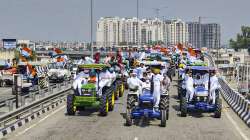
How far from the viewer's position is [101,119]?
2255 cm

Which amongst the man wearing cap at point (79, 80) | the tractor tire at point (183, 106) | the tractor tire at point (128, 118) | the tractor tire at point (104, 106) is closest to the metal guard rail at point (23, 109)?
the man wearing cap at point (79, 80)

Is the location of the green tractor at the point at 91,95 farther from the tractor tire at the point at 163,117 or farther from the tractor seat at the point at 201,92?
the tractor seat at the point at 201,92

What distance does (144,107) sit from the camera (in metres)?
20.6

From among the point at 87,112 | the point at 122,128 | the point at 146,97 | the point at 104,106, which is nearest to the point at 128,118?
the point at 122,128

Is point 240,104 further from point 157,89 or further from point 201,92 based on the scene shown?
point 157,89

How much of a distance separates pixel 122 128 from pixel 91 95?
3.90m

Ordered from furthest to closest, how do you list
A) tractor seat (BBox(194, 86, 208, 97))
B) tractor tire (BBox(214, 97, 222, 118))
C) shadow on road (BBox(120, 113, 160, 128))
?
tractor seat (BBox(194, 86, 208, 97)), tractor tire (BBox(214, 97, 222, 118)), shadow on road (BBox(120, 113, 160, 128))

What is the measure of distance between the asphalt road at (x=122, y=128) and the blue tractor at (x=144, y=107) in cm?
39

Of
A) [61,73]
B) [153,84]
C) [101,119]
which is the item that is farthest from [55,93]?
[61,73]

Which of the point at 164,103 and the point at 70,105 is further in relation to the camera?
the point at 70,105

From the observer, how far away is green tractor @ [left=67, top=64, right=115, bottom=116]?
23.2 m

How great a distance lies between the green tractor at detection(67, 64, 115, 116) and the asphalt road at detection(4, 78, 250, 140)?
44 centimetres

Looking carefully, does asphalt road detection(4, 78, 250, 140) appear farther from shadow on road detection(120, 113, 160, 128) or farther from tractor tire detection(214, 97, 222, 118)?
tractor tire detection(214, 97, 222, 118)

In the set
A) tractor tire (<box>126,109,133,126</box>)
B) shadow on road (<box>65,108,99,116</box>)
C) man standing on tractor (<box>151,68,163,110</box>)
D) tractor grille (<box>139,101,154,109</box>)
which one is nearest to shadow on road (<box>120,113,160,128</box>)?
tractor tire (<box>126,109,133,126</box>)
